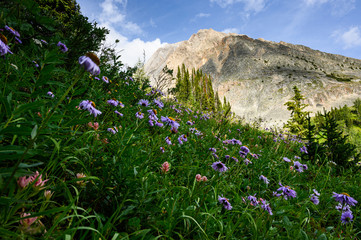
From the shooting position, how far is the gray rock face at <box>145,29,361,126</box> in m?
39.4

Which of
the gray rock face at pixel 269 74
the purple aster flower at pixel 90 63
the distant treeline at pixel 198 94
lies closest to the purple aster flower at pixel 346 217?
the distant treeline at pixel 198 94

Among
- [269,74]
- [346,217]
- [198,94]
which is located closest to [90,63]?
[346,217]

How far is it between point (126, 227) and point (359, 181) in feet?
13.4

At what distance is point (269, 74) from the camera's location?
51188 mm

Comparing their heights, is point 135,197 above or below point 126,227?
above

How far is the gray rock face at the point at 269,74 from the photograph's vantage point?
3941cm

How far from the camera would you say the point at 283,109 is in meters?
39.2

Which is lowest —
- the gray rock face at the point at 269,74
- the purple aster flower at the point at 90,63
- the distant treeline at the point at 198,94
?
the purple aster flower at the point at 90,63

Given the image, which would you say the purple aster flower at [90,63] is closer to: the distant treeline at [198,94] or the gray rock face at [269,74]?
the distant treeline at [198,94]

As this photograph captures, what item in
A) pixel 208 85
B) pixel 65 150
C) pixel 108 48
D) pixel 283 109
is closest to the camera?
pixel 65 150

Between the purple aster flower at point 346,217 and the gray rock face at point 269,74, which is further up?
the gray rock face at point 269,74

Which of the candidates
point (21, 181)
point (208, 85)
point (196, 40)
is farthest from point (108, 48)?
point (196, 40)

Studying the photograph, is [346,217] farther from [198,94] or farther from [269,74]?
[269,74]

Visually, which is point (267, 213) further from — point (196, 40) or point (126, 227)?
point (196, 40)
